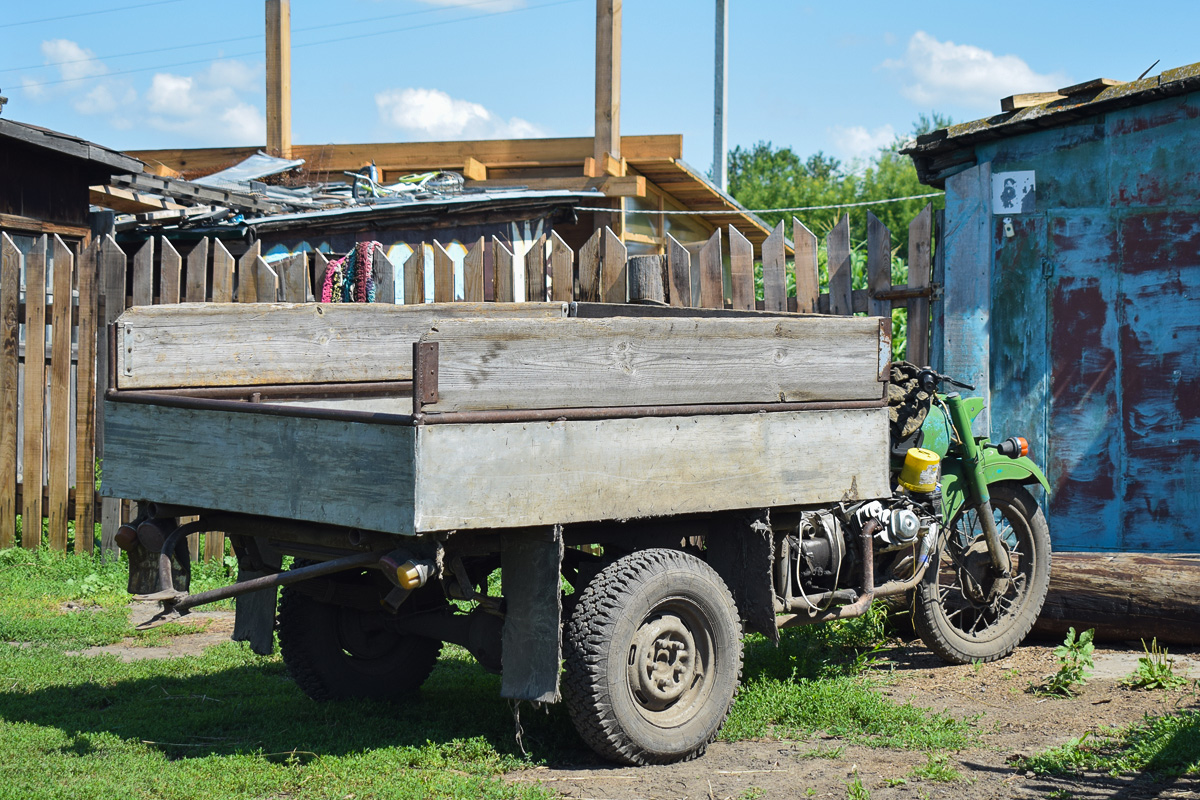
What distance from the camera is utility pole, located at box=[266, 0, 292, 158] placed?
18.1 metres

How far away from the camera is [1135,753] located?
4047 millimetres

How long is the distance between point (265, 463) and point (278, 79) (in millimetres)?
→ 16491

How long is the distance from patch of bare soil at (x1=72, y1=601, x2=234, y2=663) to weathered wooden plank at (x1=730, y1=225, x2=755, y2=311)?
11.6 ft

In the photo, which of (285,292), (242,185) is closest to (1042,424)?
(285,292)

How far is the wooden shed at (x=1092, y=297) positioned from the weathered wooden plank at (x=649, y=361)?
2.78 metres

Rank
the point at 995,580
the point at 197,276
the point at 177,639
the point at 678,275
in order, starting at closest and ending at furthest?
the point at 995,580 < the point at 177,639 < the point at 678,275 < the point at 197,276

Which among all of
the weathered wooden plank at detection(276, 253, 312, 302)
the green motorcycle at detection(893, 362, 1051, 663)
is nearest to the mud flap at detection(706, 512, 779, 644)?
the green motorcycle at detection(893, 362, 1051, 663)

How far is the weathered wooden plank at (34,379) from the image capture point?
7641 mm

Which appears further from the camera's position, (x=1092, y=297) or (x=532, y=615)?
(x=1092, y=297)

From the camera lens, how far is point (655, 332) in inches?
156

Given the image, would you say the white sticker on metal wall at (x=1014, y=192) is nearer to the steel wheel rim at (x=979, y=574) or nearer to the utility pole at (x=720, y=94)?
the steel wheel rim at (x=979, y=574)

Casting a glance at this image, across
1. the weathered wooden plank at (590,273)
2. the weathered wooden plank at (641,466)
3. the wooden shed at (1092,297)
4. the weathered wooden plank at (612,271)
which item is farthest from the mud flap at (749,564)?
the wooden shed at (1092,297)

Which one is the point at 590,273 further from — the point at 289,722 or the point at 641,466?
the point at 289,722

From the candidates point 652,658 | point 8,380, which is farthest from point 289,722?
point 8,380
